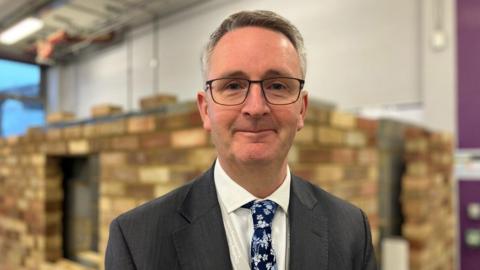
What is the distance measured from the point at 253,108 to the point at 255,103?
0.01 metres

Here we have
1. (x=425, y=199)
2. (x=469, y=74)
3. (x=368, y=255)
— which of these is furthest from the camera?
(x=469, y=74)

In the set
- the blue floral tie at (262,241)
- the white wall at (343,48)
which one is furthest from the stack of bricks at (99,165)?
the white wall at (343,48)

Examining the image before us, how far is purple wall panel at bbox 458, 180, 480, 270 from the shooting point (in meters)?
3.72

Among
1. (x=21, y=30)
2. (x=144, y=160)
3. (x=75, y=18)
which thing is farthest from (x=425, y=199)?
(x=21, y=30)

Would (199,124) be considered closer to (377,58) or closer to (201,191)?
(201,191)

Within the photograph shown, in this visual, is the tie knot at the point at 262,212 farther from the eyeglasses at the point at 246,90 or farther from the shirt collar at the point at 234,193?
the eyeglasses at the point at 246,90

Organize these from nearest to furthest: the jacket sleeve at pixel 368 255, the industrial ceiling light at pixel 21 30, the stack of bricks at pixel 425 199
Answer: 1. the jacket sleeve at pixel 368 255
2. the stack of bricks at pixel 425 199
3. the industrial ceiling light at pixel 21 30

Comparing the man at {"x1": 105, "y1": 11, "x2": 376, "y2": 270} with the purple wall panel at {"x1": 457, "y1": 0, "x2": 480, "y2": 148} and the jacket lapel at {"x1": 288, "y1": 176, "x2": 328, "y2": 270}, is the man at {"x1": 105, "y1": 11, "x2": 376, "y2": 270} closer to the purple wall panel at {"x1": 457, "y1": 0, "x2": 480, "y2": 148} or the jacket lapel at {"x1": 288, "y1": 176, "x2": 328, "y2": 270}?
the jacket lapel at {"x1": 288, "y1": 176, "x2": 328, "y2": 270}

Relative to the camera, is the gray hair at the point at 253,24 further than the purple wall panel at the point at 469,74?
No

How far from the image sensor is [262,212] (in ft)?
3.04

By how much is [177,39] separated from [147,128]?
197 inches

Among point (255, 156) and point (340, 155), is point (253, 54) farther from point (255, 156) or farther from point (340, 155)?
point (340, 155)

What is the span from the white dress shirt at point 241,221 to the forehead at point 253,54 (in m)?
0.28

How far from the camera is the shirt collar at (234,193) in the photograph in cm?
94
